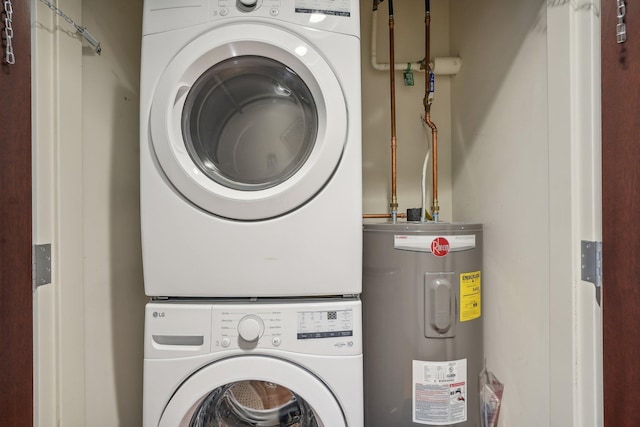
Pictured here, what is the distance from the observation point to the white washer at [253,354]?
89 cm

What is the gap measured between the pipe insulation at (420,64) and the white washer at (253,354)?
1.03 m

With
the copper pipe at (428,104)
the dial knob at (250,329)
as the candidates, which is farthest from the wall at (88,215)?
the copper pipe at (428,104)

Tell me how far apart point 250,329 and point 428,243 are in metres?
0.56

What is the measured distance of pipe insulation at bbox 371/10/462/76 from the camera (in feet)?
4.60

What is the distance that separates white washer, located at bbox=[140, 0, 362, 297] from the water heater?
0.17m

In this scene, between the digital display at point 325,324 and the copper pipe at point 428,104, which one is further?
the copper pipe at point 428,104

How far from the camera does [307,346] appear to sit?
2.97 feet

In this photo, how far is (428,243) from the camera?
3.31 feet

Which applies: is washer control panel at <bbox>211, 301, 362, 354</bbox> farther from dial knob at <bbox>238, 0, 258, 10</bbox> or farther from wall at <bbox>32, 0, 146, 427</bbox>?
dial knob at <bbox>238, 0, 258, 10</bbox>

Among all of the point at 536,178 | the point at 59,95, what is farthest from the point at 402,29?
the point at 59,95

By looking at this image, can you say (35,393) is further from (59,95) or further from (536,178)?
(536,178)

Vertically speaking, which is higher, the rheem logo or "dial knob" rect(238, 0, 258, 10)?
"dial knob" rect(238, 0, 258, 10)

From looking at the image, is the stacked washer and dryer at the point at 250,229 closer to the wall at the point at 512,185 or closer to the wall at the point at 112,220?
the wall at the point at 112,220

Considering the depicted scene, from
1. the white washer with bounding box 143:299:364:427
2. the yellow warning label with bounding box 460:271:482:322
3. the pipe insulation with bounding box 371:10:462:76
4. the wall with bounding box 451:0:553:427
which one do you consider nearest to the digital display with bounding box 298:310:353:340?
the white washer with bounding box 143:299:364:427
